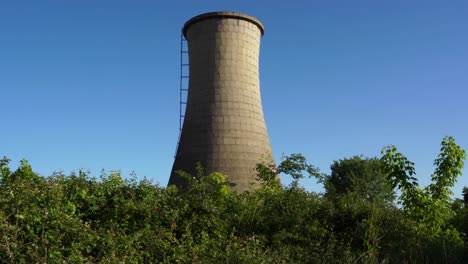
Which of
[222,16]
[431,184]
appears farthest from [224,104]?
[431,184]

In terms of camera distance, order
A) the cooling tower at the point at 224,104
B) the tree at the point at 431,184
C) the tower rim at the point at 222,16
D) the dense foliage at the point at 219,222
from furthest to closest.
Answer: the tower rim at the point at 222,16, the cooling tower at the point at 224,104, the tree at the point at 431,184, the dense foliage at the point at 219,222

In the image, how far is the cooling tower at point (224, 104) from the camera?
1689 cm

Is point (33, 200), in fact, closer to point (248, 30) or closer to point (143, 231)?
point (143, 231)

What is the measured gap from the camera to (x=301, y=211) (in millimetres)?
7590

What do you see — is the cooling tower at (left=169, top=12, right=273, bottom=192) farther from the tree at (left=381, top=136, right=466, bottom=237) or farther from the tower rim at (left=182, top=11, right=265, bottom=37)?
the tree at (left=381, top=136, right=466, bottom=237)

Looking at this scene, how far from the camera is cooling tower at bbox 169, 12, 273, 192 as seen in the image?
16.9m

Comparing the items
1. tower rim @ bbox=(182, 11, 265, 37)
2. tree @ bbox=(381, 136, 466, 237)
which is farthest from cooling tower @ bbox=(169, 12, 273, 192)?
tree @ bbox=(381, 136, 466, 237)

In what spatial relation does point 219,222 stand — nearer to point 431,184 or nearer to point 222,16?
point 431,184

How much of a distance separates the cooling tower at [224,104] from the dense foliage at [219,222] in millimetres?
8227

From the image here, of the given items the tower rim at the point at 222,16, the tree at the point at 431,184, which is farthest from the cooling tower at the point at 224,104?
the tree at the point at 431,184

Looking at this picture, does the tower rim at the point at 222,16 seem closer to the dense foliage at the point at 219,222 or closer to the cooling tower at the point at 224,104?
the cooling tower at the point at 224,104

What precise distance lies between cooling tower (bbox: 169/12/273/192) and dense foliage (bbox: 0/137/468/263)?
27.0ft

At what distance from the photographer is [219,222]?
6.98 m

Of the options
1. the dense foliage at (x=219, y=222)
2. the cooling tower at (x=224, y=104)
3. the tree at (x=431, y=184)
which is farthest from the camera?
the cooling tower at (x=224, y=104)
